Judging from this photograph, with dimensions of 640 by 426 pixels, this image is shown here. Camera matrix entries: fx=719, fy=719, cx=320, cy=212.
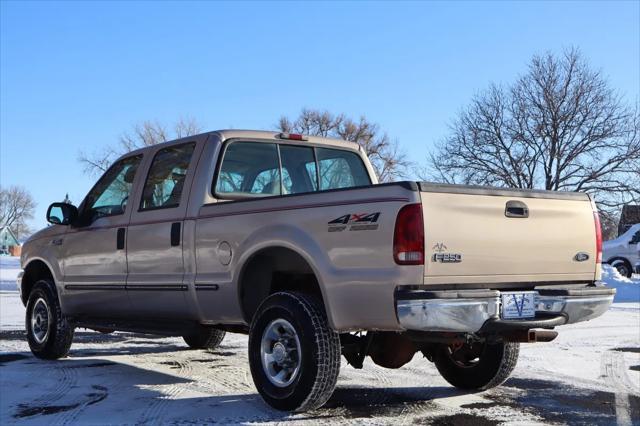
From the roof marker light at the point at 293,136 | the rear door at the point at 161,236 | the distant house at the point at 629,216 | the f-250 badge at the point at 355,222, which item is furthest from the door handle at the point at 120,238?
the distant house at the point at 629,216

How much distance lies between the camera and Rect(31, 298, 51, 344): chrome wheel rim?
7.38 metres

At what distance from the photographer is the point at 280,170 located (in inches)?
248

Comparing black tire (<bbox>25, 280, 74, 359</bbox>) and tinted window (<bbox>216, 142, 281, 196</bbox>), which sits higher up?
tinted window (<bbox>216, 142, 281, 196</bbox>)

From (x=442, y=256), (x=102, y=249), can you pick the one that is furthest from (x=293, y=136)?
(x=442, y=256)

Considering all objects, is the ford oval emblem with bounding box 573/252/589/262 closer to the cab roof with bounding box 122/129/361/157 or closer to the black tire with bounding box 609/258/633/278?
the cab roof with bounding box 122/129/361/157

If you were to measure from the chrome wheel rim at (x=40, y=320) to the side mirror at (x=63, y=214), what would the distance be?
3.16 ft

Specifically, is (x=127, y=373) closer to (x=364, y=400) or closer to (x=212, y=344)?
(x=212, y=344)

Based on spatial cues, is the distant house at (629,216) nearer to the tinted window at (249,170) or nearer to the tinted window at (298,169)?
the tinted window at (298,169)

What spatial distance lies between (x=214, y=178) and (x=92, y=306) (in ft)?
6.70

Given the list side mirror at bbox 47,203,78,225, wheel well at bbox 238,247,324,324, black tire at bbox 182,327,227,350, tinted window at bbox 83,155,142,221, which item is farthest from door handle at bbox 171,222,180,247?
black tire at bbox 182,327,227,350

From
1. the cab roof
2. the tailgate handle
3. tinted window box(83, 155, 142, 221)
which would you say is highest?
the cab roof

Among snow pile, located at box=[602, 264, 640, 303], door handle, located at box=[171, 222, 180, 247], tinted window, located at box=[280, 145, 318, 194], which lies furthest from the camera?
snow pile, located at box=[602, 264, 640, 303]

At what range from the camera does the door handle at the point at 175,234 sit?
5.75 metres

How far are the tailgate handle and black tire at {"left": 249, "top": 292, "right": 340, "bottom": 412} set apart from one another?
136 cm
